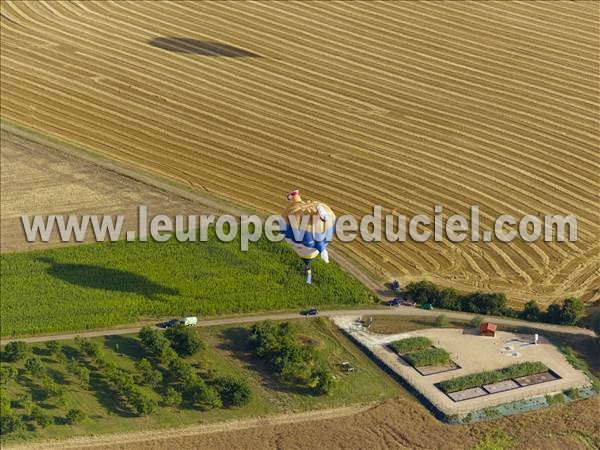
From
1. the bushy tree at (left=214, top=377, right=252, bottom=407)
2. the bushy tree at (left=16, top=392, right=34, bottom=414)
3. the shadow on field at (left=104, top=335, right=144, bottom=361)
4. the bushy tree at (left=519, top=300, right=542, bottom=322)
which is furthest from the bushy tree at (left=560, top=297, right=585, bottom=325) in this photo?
the bushy tree at (left=16, top=392, right=34, bottom=414)

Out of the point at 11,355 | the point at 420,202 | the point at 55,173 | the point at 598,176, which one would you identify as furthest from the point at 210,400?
the point at 598,176

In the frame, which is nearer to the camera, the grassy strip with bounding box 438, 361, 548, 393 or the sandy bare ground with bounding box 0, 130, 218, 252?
the grassy strip with bounding box 438, 361, 548, 393

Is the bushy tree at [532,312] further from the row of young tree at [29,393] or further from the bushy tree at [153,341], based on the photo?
the row of young tree at [29,393]

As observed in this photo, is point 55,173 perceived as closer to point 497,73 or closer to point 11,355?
point 11,355

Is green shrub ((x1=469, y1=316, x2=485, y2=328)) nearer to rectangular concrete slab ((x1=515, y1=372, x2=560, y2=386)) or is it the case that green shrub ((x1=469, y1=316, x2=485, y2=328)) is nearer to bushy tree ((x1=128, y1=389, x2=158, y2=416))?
rectangular concrete slab ((x1=515, y1=372, x2=560, y2=386))

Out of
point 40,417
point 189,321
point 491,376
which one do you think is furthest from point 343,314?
point 40,417

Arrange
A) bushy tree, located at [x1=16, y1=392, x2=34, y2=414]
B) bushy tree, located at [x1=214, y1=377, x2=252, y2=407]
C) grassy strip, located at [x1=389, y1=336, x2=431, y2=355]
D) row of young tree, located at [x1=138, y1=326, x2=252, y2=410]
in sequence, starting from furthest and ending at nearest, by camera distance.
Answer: grassy strip, located at [x1=389, y1=336, x2=431, y2=355] < row of young tree, located at [x1=138, y1=326, x2=252, y2=410] < bushy tree, located at [x1=214, y1=377, x2=252, y2=407] < bushy tree, located at [x1=16, y1=392, x2=34, y2=414]

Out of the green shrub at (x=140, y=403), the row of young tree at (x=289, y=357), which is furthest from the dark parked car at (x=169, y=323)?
the green shrub at (x=140, y=403)
